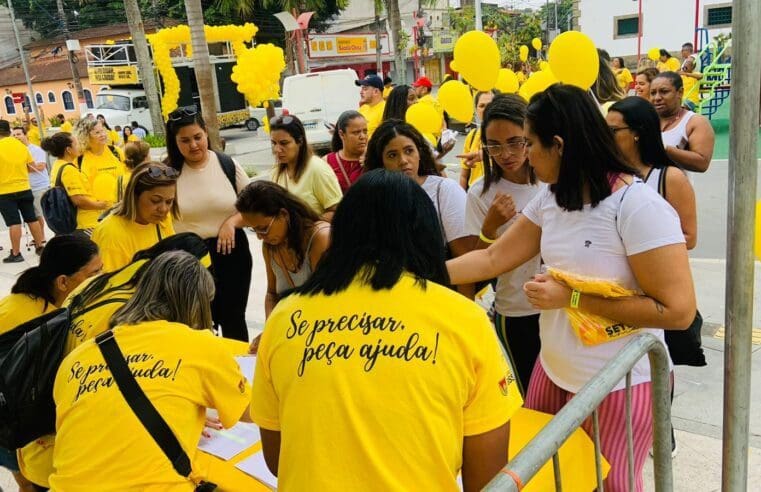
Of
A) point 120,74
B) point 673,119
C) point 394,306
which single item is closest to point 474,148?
point 673,119

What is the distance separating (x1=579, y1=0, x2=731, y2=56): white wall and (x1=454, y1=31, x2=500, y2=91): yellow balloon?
92.0 ft

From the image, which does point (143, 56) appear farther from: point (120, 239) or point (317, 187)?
point (120, 239)

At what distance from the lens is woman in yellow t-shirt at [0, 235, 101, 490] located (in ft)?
8.63

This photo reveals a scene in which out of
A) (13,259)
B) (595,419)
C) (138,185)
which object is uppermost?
(138,185)

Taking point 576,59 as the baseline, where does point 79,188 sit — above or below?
below

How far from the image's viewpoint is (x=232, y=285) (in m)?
3.84

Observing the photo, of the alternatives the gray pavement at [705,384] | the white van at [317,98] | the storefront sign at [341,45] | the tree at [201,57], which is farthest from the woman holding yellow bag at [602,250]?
the storefront sign at [341,45]

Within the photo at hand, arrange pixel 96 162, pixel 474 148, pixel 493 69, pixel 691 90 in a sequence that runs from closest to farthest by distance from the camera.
→ pixel 493 69 < pixel 474 148 < pixel 96 162 < pixel 691 90

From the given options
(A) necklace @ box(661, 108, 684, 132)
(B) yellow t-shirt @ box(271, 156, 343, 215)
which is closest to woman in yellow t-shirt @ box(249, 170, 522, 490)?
(B) yellow t-shirt @ box(271, 156, 343, 215)

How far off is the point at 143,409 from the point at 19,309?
117 cm

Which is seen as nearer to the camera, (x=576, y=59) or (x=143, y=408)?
(x=143, y=408)

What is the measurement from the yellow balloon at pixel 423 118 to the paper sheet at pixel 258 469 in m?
3.31

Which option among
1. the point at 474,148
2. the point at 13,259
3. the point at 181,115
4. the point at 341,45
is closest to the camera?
the point at 181,115

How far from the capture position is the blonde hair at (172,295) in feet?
6.83
